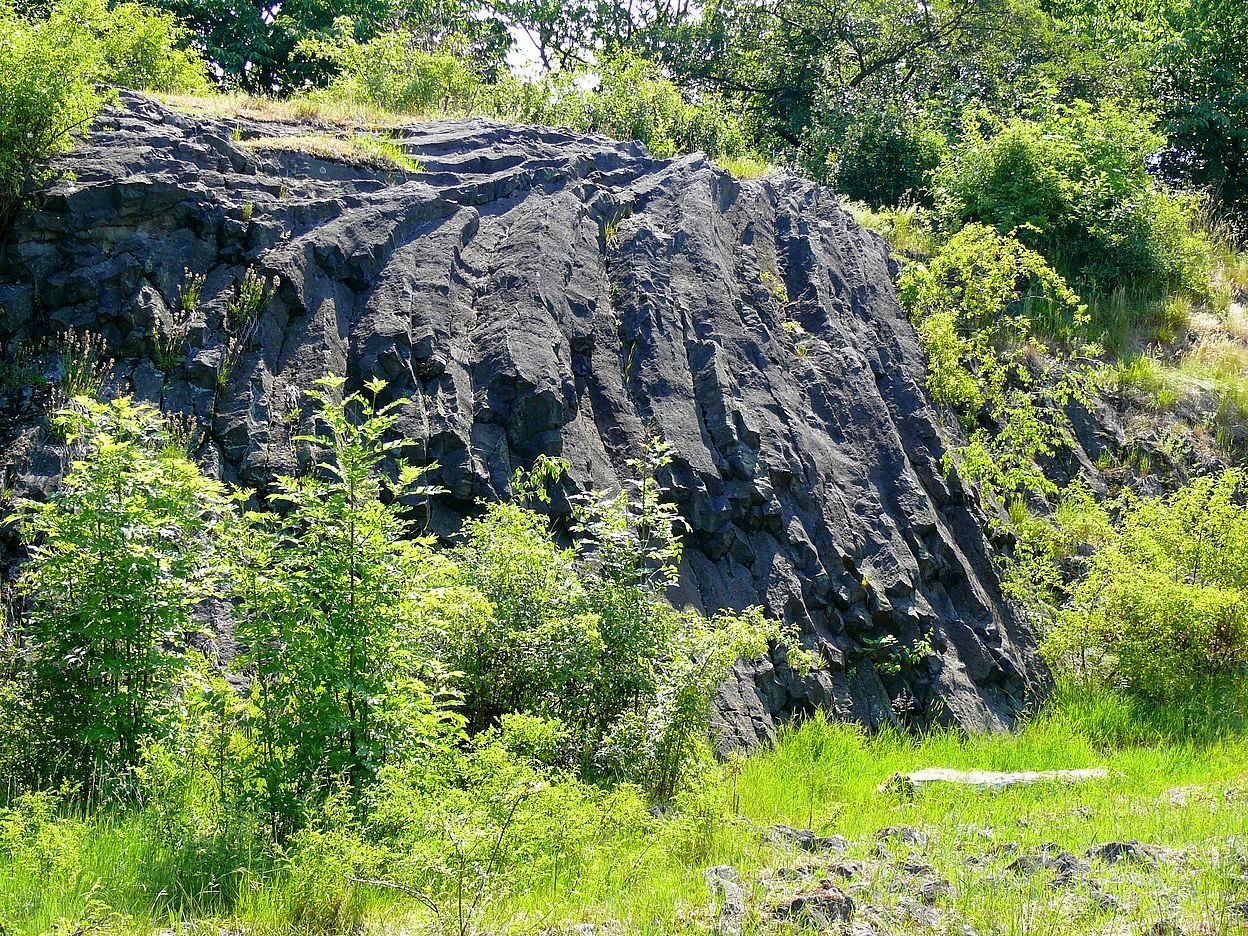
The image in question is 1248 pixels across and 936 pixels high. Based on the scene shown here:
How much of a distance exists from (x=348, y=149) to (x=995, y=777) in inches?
323

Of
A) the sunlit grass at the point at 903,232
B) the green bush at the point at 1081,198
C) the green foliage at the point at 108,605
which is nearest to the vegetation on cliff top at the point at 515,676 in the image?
the green foliage at the point at 108,605

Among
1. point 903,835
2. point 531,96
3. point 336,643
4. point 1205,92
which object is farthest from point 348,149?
point 1205,92

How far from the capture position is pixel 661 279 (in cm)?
1121

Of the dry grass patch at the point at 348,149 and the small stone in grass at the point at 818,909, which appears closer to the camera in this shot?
the small stone in grass at the point at 818,909

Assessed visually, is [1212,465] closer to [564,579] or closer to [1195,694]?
[1195,694]

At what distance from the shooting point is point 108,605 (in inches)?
230

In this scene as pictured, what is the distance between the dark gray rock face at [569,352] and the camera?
8.64 meters

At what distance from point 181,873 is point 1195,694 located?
9356 mm

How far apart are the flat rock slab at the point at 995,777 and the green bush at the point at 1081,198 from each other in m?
9.82

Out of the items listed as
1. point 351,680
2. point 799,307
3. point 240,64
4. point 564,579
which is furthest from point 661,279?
point 240,64

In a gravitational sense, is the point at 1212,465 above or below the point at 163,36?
below

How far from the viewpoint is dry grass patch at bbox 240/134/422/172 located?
34.4ft

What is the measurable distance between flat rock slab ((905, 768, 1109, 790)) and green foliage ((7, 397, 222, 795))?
5.08 meters

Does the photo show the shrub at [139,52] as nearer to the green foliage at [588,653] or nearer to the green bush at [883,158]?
the green foliage at [588,653]
